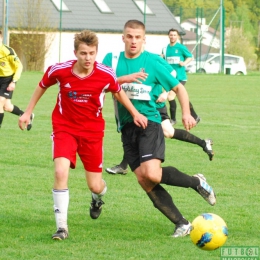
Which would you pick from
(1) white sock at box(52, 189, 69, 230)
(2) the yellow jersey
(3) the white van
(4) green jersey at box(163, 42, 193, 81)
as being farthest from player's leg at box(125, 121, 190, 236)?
(3) the white van

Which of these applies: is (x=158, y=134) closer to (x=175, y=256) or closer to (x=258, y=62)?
(x=175, y=256)

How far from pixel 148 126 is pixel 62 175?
2.91ft

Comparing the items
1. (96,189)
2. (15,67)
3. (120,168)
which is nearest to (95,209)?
(96,189)

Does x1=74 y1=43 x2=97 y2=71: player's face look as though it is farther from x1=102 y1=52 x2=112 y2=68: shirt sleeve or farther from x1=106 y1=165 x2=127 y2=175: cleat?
x1=106 y1=165 x2=127 y2=175: cleat

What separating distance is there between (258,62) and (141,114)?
196 ft

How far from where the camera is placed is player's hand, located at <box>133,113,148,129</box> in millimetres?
6221

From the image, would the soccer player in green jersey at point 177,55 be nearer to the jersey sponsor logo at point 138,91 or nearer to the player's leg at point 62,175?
the jersey sponsor logo at point 138,91

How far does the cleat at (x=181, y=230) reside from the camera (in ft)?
20.2

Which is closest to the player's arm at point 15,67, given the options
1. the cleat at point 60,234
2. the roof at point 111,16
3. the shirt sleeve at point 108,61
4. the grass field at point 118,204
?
the grass field at point 118,204

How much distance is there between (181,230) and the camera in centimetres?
617

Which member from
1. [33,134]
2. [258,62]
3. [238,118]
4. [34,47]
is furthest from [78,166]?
[258,62]

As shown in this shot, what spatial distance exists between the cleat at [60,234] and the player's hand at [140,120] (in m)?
1.06

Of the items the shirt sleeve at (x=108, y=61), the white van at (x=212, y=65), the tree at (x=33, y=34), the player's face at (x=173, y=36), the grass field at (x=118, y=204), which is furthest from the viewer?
the white van at (x=212, y=65)

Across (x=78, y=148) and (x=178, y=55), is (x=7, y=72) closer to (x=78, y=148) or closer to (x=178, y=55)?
(x=178, y=55)
